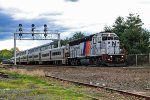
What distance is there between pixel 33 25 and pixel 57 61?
66.3 ft

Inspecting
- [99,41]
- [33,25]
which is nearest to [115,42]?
[99,41]

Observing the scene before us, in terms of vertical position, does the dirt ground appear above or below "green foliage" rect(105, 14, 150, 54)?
below

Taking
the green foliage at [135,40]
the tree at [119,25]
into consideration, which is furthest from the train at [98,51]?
the tree at [119,25]

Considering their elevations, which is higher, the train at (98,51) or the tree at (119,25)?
the tree at (119,25)

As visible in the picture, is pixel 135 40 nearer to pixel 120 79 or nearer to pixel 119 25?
pixel 119 25

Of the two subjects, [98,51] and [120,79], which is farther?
[98,51]

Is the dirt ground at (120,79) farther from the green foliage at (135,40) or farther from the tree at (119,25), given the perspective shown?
the tree at (119,25)

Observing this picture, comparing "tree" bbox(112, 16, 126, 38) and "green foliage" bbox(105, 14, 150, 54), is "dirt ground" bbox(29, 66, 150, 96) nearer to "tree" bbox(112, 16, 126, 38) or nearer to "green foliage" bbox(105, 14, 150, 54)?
"green foliage" bbox(105, 14, 150, 54)

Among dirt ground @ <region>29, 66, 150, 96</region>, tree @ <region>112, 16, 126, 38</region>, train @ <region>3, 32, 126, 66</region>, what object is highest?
tree @ <region>112, 16, 126, 38</region>

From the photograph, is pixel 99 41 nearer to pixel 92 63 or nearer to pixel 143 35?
pixel 92 63

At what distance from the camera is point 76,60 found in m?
48.0

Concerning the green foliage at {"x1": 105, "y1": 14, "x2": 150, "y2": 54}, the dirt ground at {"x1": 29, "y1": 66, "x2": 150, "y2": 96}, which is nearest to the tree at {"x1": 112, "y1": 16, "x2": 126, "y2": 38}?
the green foliage at {"x1": 105, "y1": 14, "x2": 150, "y2": 54}

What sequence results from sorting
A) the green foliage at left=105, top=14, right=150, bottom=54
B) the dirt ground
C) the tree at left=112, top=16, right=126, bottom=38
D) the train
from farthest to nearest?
the tree at left=112, top=16, right=126, bottom=38 < the green foliage at left=105, top=14, right=150, bottom=54 < the train < the dirt ground

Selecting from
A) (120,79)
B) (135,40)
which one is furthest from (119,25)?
(120,79)
